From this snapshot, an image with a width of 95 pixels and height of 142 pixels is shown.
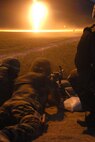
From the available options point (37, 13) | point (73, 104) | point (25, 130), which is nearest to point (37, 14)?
point (37, 13)

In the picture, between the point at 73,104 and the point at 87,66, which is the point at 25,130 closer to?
the point at 87,66

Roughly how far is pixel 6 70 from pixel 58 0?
55.5m

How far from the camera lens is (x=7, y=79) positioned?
33.4ft

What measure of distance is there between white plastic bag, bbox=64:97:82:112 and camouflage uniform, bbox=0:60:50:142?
0.41 m

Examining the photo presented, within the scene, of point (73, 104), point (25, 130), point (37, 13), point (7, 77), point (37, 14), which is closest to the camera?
point (25, 130)

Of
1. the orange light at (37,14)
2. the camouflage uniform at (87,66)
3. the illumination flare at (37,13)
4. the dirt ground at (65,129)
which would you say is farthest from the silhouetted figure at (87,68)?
the illumination flare at (37,13)

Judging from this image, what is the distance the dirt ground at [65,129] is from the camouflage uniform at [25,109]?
0.22m

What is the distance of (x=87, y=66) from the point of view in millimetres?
8422

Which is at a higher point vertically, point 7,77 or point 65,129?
point 7,77

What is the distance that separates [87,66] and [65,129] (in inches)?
37.4

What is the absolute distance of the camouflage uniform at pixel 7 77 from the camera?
9852 mm

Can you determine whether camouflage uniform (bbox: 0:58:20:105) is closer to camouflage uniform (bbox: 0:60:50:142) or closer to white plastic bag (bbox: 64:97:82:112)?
camouflage uniform (bbox: 0:60:50:142)

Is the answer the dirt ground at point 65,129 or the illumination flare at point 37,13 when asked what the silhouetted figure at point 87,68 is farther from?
the illumination flare at point 37,13

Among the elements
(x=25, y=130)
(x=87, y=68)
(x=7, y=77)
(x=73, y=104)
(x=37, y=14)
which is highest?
(x=87, y=68)
